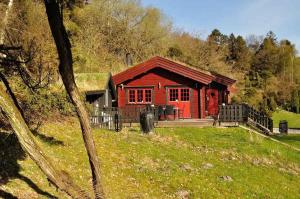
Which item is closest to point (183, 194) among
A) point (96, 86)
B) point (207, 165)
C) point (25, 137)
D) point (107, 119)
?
point (207, 165)

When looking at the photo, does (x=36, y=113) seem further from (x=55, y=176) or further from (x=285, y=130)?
(x=285, y=130)

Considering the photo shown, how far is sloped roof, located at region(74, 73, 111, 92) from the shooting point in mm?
29323

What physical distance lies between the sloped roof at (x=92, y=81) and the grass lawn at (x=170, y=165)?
286 inches

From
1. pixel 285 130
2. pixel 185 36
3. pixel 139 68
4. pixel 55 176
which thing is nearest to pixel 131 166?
pixel 55 176

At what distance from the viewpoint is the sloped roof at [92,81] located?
29323mm

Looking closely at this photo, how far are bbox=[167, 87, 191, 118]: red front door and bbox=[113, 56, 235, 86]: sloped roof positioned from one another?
1607 millimetres

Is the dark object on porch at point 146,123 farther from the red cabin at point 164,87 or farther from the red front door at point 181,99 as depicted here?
the red front door at point 181,99

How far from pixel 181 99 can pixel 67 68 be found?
25.3m

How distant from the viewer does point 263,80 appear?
252ft

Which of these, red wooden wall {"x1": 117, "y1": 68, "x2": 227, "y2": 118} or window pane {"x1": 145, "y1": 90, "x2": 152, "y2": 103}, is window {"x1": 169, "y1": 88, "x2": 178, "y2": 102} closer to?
red wooden wall {"x1": 117, "y1": 68, "x2": 227, "y2": 118}

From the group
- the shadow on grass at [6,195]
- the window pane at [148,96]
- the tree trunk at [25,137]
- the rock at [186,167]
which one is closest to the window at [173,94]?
the window pane at [148,96]

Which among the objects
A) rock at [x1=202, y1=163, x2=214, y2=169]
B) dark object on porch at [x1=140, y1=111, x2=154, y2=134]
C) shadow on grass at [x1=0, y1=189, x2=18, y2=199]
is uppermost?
dark object on porch at [x1=140, y1=111, x2=154, y2=134]

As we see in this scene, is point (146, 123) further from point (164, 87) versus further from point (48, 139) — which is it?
point (164, 87)

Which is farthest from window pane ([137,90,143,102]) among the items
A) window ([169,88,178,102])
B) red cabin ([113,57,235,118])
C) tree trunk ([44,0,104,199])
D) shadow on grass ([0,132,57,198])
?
tree trunk ([44,0,104,199])
